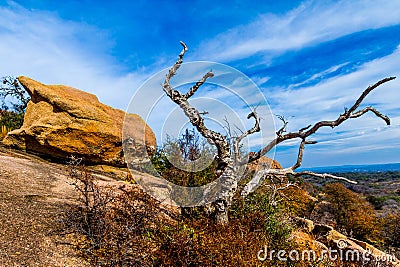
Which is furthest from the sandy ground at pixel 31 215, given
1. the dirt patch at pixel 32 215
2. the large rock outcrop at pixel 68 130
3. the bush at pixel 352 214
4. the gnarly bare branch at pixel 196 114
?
the bush at pixel 352 214

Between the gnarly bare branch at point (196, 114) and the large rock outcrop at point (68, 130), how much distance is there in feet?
10.8

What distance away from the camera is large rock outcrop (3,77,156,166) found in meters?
11.2

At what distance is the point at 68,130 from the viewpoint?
1128 centimetres

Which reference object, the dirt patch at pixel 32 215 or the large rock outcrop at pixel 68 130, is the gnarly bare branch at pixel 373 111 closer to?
the large rock outcrop at pixel 68 130

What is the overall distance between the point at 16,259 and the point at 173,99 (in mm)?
4751

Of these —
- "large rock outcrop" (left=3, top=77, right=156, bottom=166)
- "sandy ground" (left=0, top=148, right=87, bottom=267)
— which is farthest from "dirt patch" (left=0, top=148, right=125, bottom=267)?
"large rock outcrop" (left=3, top=77, right=156, bottom=166)

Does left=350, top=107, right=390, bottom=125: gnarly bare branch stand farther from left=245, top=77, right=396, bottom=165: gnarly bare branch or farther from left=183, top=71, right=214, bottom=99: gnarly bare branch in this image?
left=183, top=71, right=214, bottom=99: gnarly bare branch

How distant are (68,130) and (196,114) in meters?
5.82

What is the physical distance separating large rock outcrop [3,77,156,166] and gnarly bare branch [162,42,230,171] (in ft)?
10.8

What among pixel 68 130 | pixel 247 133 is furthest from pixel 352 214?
pixel 68 130

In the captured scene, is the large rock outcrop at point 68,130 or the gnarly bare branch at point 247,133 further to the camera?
the large rock outcrop at point 68,130

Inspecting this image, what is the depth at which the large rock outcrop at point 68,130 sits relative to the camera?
11.2m

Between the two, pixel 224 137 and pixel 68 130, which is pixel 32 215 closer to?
pixel 224 137

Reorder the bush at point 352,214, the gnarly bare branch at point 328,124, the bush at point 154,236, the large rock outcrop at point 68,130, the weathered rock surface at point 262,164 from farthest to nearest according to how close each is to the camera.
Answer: the bush at point 352,214 < the large rock outcrop at point 68,130 < the weathered rock surface at point 262,164 < the gnarly bare branch at point 328,124 < the bush at point 154,236
